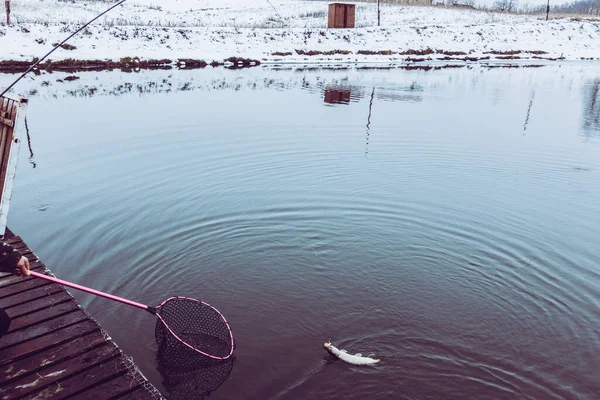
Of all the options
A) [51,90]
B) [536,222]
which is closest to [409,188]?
[536,222]

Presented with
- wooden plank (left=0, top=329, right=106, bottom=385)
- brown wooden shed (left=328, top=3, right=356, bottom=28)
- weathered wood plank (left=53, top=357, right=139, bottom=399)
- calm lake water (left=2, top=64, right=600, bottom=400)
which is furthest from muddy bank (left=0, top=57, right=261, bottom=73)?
weathered wood plank (left=53, top=357, right=139, bottom=399)

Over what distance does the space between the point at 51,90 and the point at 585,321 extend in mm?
27739

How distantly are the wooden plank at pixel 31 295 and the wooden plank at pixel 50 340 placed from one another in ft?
3.15

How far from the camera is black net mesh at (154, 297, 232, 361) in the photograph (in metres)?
5.94

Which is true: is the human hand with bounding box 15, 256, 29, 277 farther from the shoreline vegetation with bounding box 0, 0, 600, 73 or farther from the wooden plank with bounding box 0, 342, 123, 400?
the shoreline vegetation with bounding box 0, 0, 600, 73

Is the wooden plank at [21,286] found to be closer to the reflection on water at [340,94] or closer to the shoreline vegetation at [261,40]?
the reflection on water at [340,94]

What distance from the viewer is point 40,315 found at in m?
5.73

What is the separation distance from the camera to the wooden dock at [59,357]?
458 centimetres

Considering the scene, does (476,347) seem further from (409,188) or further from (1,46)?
(1,46)

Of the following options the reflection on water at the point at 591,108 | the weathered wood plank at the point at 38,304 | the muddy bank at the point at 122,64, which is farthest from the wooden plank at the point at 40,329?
the muddy bank at the point at 122,64

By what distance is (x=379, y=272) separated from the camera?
8.45 m

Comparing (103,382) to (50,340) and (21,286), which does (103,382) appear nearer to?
(50,340)

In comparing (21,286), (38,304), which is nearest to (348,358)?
(38,304)

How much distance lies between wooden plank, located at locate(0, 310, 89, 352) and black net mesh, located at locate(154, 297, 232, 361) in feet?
3.36
